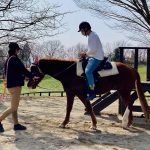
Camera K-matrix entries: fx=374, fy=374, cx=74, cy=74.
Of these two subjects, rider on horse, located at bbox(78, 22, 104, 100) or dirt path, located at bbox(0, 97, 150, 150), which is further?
rider on horse, located at bbox(78, 22, 104, 100)

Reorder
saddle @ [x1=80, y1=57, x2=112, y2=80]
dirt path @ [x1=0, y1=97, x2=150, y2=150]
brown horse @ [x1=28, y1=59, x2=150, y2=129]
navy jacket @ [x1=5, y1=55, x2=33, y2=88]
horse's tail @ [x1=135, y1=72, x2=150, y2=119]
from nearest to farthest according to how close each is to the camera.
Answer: dirt path @ [x1=0, y1=97, x2=150, y2=150] < navy jacket @ [x1=5, y1=55, x2=33, y2=88] < saddle @ [x1=80, y1=57, x2=112, y2=80] < brown horse @ [x1=28, y1=59, x2=150, y2=129] < horse's tail @ [x1=135, y1=72, x2=150, y2=119]

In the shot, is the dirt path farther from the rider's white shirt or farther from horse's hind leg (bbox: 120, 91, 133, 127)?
the rider's white shirt

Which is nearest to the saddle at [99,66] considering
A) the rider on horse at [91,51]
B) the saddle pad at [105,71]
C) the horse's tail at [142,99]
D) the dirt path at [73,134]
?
the saddle pad at [105,71]

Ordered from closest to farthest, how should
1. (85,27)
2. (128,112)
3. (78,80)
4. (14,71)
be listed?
1. (14,71)
2. (85,27)
3. (78,80)
4. (128,112)

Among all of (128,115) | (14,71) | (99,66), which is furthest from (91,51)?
(128,115)

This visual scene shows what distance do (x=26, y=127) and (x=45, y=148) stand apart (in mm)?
1895

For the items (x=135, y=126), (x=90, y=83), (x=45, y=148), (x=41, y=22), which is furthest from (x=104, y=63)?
(x=41, y=22)

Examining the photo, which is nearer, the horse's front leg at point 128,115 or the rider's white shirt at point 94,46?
the rider's white shirt at point 94,46

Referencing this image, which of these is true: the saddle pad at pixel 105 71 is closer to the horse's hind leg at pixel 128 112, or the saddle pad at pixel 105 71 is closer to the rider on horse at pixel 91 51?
the rider on horse at pixel 91 51

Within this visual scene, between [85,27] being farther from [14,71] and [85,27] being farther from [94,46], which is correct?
[14,71]

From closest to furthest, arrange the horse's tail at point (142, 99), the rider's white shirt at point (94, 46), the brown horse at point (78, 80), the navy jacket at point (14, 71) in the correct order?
the navy jacket at point (14, 71) < the rider's white shirt at point (94, 46) < the brown horse at point (78, 80) < the horse's tail at point (142, 99)

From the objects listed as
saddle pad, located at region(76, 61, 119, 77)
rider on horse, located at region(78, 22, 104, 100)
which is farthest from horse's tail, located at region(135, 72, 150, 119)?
rider on horse, located at region(78, 22, 104, 100)

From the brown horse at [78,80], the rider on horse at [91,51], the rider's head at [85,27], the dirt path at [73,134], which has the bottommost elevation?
the dirt path at [73,134]

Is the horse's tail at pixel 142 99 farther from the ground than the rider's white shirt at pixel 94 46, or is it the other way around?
the rider's white shirt at pixel 94 46
